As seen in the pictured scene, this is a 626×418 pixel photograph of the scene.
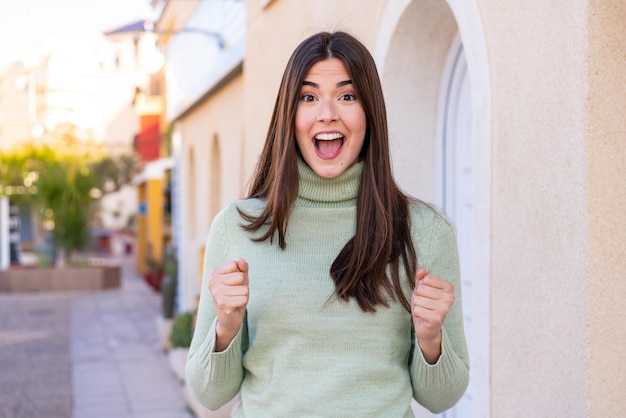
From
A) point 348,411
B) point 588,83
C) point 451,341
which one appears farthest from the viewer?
point 588,83

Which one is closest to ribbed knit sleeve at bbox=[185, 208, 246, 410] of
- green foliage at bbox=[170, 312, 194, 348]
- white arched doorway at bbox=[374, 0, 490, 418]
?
white arched doorway at bbox=[374, 0, 490, 418]

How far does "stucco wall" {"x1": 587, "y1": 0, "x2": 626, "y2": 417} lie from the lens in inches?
105

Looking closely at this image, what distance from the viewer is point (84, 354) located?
12055 mm

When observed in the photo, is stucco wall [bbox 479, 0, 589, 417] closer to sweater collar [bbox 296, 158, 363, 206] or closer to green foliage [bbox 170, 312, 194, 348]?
sweater collar [bbox 296, 158, 363, 206]

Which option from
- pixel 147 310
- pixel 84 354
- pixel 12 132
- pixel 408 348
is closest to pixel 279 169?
pixel 408 348

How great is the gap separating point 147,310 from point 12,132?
41124mm

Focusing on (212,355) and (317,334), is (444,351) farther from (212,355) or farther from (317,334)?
(212,355)

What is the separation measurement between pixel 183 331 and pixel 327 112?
774 cm

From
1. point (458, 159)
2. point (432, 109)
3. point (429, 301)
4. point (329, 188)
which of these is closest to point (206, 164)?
point (432, 109)

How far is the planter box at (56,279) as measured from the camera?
2034 centimetres

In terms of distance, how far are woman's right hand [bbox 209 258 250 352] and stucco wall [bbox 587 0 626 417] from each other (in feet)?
3.97

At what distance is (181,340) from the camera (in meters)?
9.62

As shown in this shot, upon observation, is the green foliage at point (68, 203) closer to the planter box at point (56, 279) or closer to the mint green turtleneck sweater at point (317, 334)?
the planter box at point (56, 279)

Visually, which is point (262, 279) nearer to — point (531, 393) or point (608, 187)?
point (608, 187)
